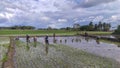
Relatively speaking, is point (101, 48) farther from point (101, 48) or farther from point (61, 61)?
point (61, 61)

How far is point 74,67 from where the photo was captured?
77.1 feet

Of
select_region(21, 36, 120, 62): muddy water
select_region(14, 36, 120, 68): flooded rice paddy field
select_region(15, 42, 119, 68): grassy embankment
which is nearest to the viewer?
select_region(15, 42, 119, 68): grassy embankment

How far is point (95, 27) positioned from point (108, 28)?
11324mm

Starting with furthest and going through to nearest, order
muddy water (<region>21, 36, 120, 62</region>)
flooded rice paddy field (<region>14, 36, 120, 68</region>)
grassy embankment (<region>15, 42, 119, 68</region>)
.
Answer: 1. muddy water (<region>21, 36, 120, 62</region>)
2. flooded rice paddy field (<region>14, 36, 120, 68</region>)
3. grassy embankment (<region>15, 42, 119, 68</region>)

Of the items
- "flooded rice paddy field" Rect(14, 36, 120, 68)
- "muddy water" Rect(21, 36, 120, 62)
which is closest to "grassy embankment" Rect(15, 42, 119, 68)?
"flooded rice paddy field" Rect(14, 36, 120, 68)

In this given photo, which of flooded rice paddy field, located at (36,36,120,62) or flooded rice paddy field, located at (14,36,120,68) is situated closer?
flooded rice paddy field, located at (14,36,120,68)

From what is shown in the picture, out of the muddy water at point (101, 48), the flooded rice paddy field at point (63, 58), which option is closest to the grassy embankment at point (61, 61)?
the flooded rice paddy field at point (63, 58)

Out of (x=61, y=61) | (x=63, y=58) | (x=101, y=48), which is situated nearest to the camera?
(x=61, y=61)

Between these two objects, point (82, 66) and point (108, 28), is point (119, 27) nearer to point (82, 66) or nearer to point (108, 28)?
point (108, 28)

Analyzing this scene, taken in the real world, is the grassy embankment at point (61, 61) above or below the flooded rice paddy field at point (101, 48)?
above

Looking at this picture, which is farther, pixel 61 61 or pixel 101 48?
pixel 101 48

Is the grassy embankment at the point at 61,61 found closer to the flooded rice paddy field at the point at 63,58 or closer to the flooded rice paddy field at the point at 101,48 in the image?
the flooded rice paddy field at the point at 63,58

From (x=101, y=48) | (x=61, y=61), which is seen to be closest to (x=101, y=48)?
(x=101, y=48)

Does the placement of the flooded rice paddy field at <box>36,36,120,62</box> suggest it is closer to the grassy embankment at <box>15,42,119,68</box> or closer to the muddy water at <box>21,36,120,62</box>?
the muddy water at <box>21,36,120,62</box>
